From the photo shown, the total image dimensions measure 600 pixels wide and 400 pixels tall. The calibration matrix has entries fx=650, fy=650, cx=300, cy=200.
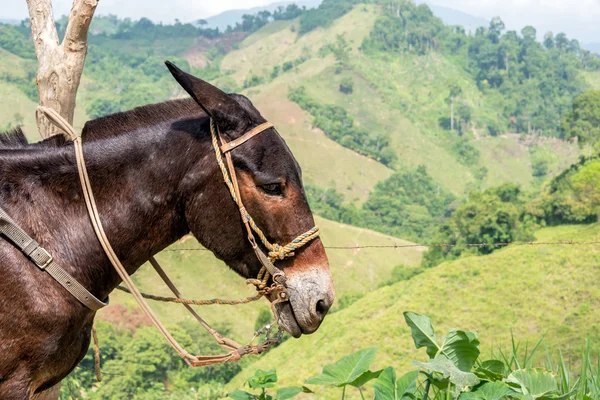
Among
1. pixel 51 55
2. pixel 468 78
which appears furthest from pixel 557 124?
pixel 51 55

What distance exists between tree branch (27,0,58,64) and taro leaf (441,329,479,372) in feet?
10.4

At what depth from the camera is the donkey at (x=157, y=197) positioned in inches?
96.0

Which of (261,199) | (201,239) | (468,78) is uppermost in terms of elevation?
(261,199)

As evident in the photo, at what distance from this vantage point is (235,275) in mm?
59969

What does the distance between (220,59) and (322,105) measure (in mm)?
59846

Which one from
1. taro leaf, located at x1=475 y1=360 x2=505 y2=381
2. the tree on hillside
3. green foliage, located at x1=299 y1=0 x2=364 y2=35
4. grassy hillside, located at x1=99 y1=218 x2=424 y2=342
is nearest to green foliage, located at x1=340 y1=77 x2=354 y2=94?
the tree on hillside

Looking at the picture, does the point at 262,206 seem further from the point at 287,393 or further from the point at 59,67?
the point at 59,67

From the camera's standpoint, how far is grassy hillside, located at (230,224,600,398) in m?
32.2

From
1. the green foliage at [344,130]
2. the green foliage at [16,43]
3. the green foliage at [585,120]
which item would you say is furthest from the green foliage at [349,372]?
the green foliage at [16,43]

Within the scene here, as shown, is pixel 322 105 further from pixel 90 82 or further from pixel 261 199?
pixel 261 199

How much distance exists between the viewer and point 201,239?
264cm

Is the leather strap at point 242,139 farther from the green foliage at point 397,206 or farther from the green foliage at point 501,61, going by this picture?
the green foliage at point 501,61

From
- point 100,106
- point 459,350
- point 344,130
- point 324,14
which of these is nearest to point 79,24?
point 459,350

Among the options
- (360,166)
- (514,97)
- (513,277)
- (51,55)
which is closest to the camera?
(51,55)
